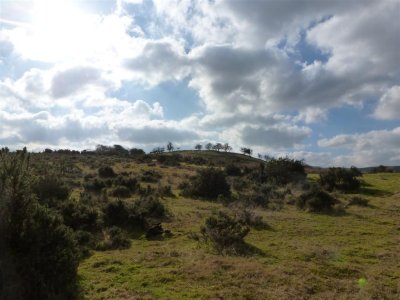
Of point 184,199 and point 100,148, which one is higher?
point 100,148

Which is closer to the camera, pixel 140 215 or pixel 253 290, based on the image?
pixel 253 290

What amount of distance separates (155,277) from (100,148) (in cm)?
10459

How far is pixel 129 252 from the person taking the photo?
15805mm

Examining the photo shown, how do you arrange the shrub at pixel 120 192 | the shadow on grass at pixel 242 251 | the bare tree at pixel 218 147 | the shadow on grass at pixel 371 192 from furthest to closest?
the bare tree at pixel 218 147 < the shadow on grass at pixel 371 192 < the shrub at pixel 120 192 < the shadow on grass at pixel 242 251

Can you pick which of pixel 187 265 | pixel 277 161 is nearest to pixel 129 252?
pixel 187 265

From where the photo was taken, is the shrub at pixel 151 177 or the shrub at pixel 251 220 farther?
the shrub at pixel 151 177

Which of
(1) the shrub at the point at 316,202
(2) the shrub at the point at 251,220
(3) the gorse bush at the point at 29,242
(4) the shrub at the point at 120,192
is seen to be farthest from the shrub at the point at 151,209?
(3) the gorse bush at the point at 29,242

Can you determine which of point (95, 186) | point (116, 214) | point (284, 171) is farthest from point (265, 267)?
point (284, 171)

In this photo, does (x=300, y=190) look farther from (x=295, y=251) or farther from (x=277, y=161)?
(x=295, y=251)

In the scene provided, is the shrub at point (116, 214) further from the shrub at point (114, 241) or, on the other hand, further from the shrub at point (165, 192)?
the shrub at point (165, 192)

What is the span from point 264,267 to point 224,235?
9.45ft

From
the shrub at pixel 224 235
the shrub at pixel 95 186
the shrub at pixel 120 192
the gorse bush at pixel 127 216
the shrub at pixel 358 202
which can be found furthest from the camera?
the shrub at pixel 95 186

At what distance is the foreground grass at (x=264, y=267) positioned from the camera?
11.2 m

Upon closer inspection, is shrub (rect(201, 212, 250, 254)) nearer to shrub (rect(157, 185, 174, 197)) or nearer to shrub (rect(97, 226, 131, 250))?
shrub (rect(97, 226, 131, 250))
